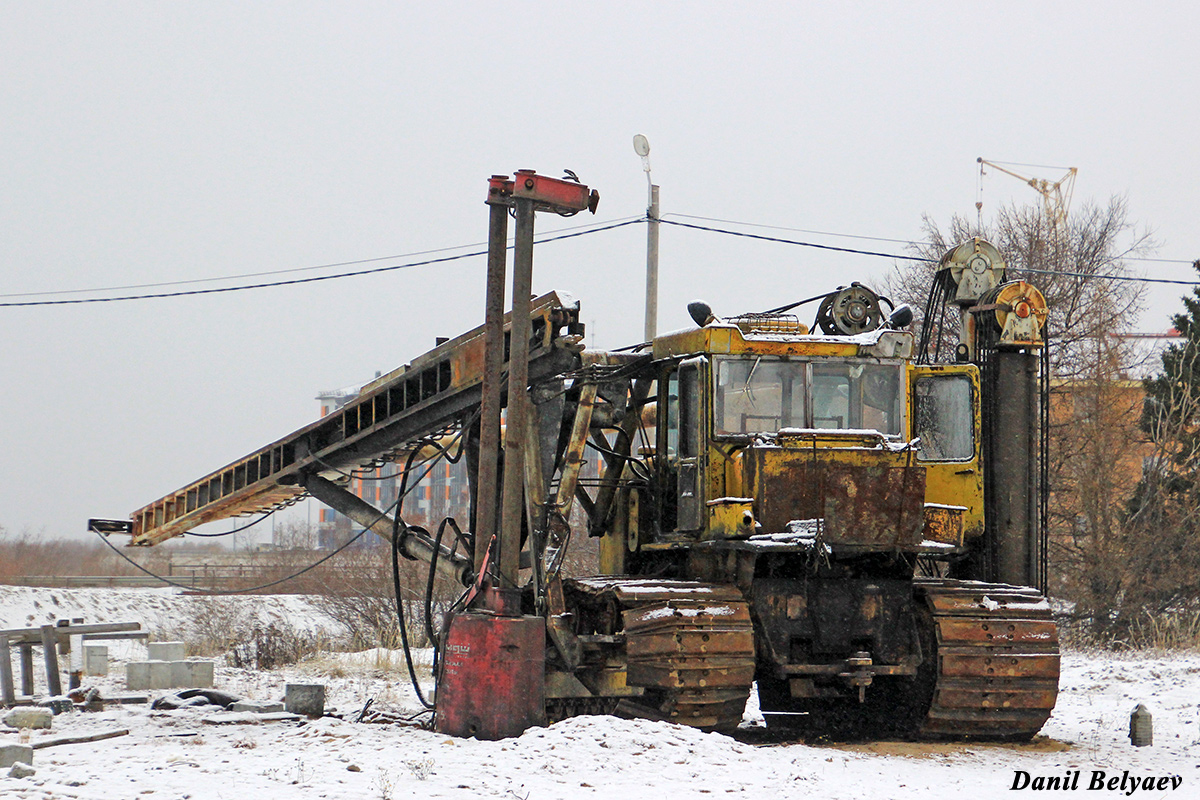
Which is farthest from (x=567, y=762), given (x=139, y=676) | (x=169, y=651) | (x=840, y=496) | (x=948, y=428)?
(x=169, y=651)

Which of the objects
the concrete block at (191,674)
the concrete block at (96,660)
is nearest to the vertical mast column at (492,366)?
the concrete block at (191,674)

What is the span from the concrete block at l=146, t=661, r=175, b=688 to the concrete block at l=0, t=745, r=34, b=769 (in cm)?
759

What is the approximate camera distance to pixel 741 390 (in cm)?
1226

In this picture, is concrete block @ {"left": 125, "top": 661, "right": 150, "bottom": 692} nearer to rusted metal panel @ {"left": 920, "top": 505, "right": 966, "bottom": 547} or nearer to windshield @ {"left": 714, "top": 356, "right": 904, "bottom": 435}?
windshield @ {"left": 714, "top": 356, "right": 904, "bottom": 435}

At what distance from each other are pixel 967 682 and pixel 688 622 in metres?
2.57

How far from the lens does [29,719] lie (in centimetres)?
1342

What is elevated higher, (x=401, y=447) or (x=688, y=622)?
(x=401, y=447)

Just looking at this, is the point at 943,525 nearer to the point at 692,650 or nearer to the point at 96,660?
the point at 692,650

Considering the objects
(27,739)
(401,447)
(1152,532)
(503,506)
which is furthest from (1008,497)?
(1152,532)

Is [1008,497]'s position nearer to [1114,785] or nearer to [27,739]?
[1114,785]

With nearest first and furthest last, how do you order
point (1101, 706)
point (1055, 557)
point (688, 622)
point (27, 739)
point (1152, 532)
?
1. point (688, 622)
2. point (27, 739)
3. point (1101, 706)
4. point (1152, 532)
5. point (1055, 557)

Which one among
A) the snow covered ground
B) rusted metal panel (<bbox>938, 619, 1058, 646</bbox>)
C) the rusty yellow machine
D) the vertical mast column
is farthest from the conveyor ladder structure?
rusted metal panel (<bbox>938, 619, 1058, 646</bbox>)

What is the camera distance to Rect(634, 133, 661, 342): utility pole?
2166cm

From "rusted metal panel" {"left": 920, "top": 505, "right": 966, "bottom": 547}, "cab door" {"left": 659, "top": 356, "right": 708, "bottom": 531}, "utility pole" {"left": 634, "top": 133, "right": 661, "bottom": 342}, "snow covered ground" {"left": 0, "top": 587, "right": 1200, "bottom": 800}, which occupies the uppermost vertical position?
"utility pole" {"left": 634, "top": 133, "right": 661, "bottom": 342}
